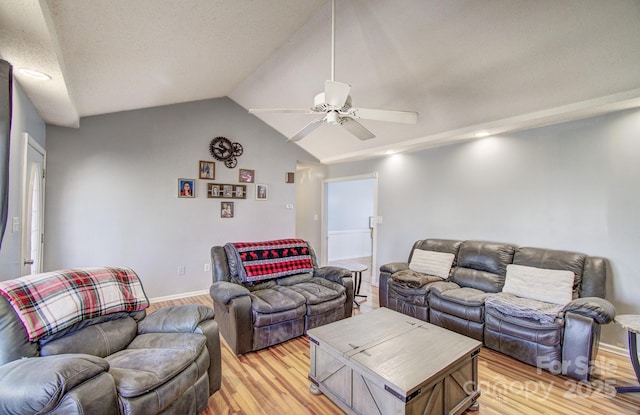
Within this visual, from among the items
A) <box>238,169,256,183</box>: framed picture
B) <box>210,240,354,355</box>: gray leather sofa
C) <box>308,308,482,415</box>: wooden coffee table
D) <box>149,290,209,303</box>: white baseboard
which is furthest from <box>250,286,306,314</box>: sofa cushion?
<box>238,169,256,183</box>: framed picture

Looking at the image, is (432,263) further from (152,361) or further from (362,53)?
(152,361)

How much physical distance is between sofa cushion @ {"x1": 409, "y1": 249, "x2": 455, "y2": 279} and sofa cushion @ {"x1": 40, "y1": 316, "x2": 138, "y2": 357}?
3.23 m

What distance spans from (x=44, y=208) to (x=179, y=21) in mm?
2984

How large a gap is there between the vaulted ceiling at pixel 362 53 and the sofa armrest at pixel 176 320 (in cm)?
191

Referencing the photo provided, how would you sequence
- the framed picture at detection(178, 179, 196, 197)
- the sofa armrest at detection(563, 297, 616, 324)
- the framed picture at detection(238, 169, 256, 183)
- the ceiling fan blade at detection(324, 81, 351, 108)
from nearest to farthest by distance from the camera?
the ceiling fan blade at detection(324, 81, 351, 108) < the sofa armrest at detection(563, 297, 616, 324) < the framed picture at detection(178, 179, 196, 197) < the framed picture at detection(238, 169, 256, 183)

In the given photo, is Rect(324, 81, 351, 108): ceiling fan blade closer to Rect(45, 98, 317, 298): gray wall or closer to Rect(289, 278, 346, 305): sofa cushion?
Rect(289, 278, 346, 305): sofa cushion

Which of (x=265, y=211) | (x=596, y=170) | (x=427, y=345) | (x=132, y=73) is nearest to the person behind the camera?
(x=427, y=345)

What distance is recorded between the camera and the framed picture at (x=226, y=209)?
15.8 feet

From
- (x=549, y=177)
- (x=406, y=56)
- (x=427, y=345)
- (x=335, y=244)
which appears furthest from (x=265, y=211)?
(x=549, y=177)

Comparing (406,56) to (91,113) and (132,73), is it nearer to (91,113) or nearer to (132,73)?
(132,73)

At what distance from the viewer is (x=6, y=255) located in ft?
6.81

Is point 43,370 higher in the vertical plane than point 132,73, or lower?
lower

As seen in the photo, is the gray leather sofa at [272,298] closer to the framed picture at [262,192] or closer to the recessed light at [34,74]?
the framed picture at [262,192]

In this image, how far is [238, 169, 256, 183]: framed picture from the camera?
498 centimetres
